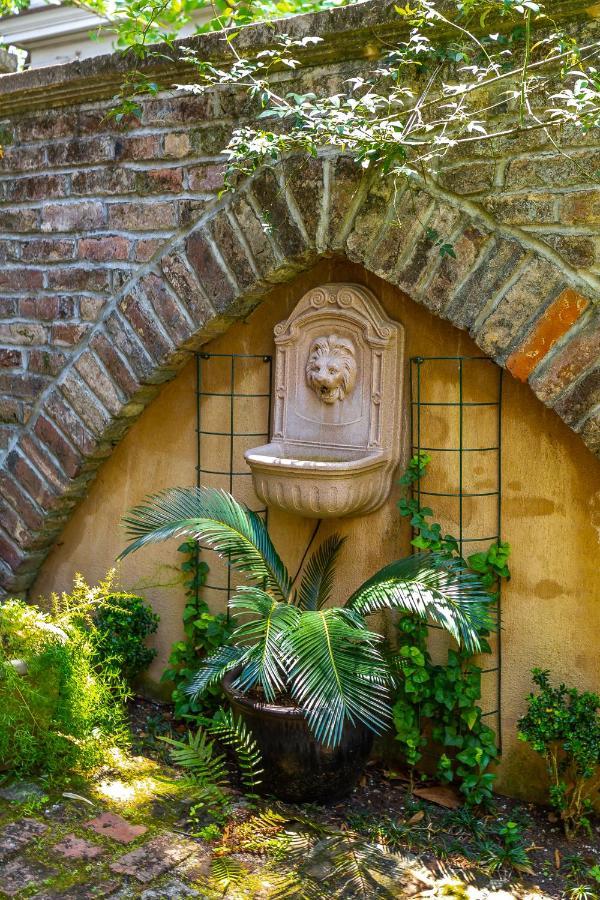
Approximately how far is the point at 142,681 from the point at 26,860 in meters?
1.41

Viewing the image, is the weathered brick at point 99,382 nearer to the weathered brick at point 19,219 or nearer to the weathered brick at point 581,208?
the weathered brick at point 19,219

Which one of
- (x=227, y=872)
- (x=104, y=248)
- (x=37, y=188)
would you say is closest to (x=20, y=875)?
(x=227, y=872)

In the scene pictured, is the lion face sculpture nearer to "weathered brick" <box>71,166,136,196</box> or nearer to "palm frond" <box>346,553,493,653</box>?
"palm frond" <box>346,553,493,653</box>

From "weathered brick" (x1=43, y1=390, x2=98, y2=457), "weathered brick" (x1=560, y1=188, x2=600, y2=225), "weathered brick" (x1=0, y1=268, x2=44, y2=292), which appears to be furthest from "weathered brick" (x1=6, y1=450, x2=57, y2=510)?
"weathered brick" (x1=560, y1=188, x2=600, y2=225)

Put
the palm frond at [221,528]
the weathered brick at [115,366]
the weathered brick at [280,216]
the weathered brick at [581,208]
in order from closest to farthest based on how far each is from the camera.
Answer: the weathered brick at [581,208] → the palm frond at [221,528] → the weathered brick at [280,216] → the weathered brick at [115,366]

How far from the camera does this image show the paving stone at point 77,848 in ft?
9.95

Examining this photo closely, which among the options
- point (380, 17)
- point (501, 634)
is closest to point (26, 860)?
point (501, 634)

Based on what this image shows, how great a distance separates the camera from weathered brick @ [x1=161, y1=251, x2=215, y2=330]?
3797mm

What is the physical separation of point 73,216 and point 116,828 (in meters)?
2.57

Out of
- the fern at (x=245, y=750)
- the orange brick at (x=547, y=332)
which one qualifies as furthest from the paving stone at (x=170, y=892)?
the orange brick at (x=547, y=332)

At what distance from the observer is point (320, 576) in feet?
12.0

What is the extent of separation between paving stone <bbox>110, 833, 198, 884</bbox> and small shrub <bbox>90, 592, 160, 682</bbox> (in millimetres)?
1014

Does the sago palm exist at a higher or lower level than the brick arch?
lower

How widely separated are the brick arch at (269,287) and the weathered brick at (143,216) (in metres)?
0.12
